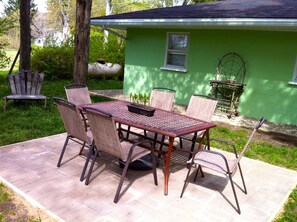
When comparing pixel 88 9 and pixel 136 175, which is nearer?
pixel 136 175

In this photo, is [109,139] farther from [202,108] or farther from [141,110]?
[202,108]

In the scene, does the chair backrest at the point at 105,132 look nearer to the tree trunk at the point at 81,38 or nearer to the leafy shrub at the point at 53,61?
the tree trunk at the point at 81,38

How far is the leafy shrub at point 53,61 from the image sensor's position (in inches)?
439

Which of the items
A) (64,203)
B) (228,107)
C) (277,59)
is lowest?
(64,203)

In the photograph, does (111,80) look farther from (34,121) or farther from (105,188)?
(105,188)

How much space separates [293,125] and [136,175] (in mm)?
5029

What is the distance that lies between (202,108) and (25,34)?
6924 millimetres

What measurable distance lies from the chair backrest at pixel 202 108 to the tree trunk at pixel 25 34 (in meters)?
6.51

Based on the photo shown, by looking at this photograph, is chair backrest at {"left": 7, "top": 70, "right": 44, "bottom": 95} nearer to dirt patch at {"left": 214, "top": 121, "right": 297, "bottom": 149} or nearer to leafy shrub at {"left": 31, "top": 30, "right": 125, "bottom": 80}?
leafy shrub at {"left": 31, "top": 30, "right": 125, "bottom": 80}

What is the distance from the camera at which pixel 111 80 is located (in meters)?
12.7

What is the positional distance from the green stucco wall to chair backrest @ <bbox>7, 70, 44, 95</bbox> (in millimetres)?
3864

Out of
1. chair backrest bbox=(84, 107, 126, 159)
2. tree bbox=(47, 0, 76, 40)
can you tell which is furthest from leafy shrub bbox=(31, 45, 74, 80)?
tree bbox=(47, 0, 76, 40)

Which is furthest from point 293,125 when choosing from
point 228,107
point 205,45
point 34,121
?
point 34,121

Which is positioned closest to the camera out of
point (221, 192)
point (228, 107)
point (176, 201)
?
point (176, 201)
